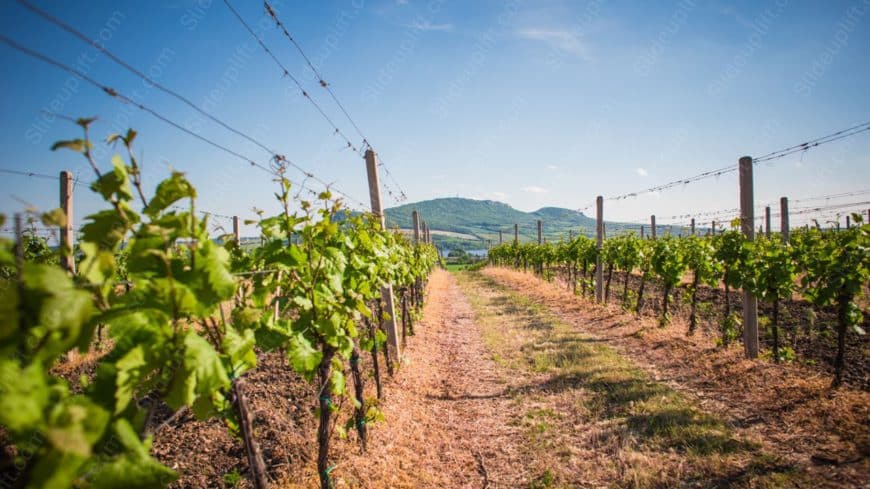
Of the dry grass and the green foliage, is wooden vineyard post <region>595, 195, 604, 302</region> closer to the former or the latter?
the dry grass

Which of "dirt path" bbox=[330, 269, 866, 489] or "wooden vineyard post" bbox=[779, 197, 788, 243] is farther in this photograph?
"wooden vineyard post" bbox=[779, 197, 788, 243]

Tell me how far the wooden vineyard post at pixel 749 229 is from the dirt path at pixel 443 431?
14.5ft

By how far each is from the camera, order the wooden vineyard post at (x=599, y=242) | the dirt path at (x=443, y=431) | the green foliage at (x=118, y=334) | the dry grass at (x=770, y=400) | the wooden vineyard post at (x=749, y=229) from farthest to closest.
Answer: the wooden vineyard post at (x=599, y=242), the wooden vineyard post at (x=749, y=229), the dirt path at (x=443, y=431), the dry grass at (x=770, y=400), the green foliage at (x=118, y=334)

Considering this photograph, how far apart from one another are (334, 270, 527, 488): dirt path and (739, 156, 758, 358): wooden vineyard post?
14.5 ft

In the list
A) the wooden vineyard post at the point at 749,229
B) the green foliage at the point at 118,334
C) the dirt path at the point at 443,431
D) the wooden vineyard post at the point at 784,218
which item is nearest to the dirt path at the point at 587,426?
the dirt path at the point at 443,431

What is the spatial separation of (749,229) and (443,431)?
6.72 m

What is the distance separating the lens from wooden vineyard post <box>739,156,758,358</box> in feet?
22.4

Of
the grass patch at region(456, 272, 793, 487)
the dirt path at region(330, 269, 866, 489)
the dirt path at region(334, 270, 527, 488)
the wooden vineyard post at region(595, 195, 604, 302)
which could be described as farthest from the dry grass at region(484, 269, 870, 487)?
the wooden vineyard post at region(595, 195, 604, 302)

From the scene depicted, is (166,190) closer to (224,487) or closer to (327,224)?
(327,224)

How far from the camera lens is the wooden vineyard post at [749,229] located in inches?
269

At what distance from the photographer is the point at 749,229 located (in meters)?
7.18

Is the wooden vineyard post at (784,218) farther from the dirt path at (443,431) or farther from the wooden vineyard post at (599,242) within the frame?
the dirt path at (443,431)

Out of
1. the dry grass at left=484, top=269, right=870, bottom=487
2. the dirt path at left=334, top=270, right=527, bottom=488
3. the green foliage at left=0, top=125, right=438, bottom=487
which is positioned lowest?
the dirt path at left=334, top=270, right=527, bottom=488

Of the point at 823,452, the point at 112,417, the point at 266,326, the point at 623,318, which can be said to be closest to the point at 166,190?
the point at 112,417
